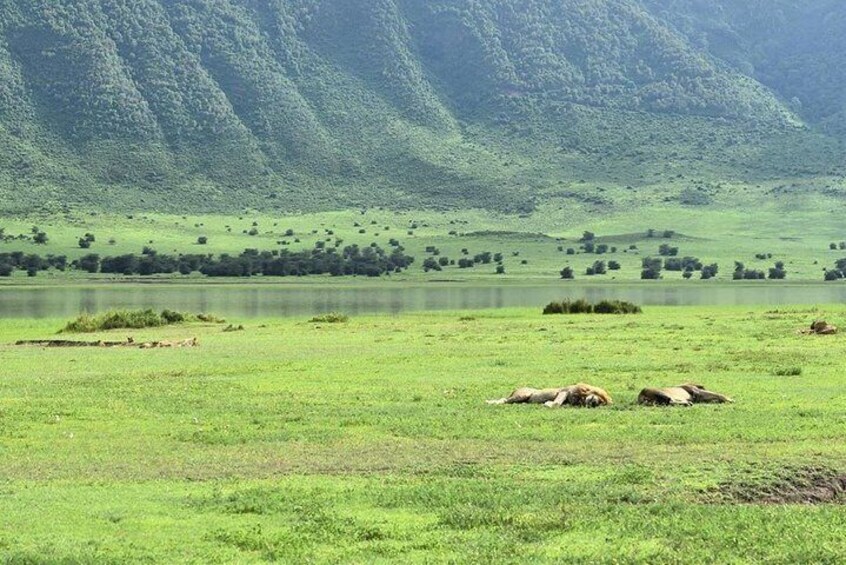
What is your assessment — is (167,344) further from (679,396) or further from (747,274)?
(747,274)

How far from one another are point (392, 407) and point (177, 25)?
16100 centimetres

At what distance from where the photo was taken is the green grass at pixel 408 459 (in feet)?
36.9

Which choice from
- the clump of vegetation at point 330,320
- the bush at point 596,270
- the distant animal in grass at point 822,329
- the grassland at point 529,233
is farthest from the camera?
the grassland at point 529,233

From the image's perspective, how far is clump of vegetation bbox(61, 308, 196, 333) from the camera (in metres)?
42.4

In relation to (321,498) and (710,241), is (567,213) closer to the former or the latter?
(710,241)

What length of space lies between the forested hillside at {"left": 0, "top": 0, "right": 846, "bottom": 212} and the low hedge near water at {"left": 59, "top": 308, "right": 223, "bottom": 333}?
90.7 m

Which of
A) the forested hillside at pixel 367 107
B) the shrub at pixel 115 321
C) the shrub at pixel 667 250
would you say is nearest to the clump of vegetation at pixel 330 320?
the shrub at pixel 115 321

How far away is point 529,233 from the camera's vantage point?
432 feet

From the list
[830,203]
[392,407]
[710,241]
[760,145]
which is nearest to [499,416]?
[392,407]

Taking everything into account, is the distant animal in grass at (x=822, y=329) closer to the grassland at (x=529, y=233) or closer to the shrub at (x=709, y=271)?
the grassland at (x=529, y=233)

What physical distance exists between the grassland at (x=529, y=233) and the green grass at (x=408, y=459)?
73.0 meters

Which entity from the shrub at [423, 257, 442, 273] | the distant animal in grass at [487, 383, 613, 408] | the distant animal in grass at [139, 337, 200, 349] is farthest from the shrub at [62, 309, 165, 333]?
the shrub at [423, 257, 442, 273]

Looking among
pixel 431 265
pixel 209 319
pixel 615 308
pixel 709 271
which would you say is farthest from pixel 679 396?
pixel 431 265

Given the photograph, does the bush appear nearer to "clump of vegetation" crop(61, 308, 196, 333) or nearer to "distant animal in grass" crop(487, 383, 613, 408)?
"clump of vegetation" crop(61, 308, 196, 333)
